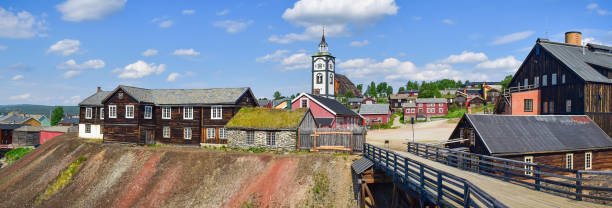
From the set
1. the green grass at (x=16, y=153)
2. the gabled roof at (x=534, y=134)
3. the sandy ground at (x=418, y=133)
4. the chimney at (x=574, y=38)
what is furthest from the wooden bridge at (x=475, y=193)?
the green grass at (x=16, y=153)

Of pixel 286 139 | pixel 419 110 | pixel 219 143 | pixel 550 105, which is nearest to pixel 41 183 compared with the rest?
pixel 219 143

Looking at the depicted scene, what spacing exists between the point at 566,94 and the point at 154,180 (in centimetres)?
3910

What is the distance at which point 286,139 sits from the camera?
32062mm

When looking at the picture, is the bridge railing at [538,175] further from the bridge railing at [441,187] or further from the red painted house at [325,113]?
the red painted house at [325,113]

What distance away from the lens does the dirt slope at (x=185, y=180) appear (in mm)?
25078

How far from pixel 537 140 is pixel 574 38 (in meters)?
25.9

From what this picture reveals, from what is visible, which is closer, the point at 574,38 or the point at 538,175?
the point at 538,175

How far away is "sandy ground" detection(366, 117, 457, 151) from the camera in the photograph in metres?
43.3

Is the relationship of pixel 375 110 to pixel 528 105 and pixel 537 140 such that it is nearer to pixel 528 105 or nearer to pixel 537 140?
pixel 528 105

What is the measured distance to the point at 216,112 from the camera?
37.8m

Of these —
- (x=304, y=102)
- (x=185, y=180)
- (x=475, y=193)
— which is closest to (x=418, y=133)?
(x=304, y=102)

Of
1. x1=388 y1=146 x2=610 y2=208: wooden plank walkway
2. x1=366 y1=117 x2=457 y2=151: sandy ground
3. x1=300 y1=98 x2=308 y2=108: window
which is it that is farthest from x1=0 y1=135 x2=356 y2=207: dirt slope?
x1=300 y1=98 x2=308 y2=108: window

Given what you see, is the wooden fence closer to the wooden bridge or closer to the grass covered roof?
the grass covered roof

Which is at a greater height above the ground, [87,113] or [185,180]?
[87,113]
